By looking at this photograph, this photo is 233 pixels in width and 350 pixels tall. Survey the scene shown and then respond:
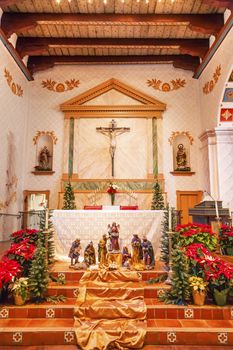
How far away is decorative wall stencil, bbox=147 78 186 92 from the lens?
10297 millimetres

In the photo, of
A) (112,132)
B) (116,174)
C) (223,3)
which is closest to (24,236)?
(116,174)

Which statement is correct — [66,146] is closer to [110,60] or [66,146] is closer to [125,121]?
[125,121]

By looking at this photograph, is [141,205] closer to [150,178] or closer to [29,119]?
[150,178]

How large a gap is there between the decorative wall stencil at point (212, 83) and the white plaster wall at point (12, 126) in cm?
652

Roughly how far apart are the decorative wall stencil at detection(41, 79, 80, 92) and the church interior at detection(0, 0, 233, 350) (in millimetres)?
42

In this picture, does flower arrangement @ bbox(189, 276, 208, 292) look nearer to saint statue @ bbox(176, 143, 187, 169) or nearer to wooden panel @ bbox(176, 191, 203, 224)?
wooden panel @ bbox(176, 191, 203, 224)

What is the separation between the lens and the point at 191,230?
5.02 m

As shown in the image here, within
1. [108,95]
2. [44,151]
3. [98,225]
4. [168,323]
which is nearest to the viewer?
[168,323]

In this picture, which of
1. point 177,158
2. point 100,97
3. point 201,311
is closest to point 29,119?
point 100,97

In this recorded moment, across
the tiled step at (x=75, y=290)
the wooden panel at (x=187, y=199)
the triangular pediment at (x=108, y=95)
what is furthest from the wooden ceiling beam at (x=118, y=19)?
the tiled step at (x=75, y=290)

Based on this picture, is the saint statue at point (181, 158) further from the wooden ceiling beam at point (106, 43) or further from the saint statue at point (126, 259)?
the saint statue at point (126, 259)

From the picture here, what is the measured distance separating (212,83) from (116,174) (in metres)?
4.44

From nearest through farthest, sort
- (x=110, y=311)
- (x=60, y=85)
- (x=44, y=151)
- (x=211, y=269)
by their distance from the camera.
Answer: (x=110, y=311) < (x=211, y=269) < (x=44, y=151) < (x=60, y=85)

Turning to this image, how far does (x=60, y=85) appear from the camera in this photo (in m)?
10.4
